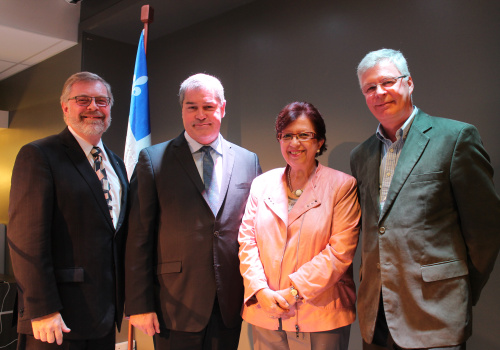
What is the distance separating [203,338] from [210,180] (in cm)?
82

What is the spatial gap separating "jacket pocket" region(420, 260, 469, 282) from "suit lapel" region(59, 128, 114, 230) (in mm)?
1537

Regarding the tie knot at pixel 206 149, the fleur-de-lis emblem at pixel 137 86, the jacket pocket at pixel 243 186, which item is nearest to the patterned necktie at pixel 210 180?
the tie knot at pixel 206 149

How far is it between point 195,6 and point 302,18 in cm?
108

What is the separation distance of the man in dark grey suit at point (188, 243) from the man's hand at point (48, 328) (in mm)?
331

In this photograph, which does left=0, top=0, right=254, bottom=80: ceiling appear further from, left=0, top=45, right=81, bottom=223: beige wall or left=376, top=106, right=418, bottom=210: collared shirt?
left=376, top=106, right=418, bottom=210: collared shirt

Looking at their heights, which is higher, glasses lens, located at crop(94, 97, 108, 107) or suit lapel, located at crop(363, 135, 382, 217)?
glasses lens, located at crop(94, 97, 108, 107)

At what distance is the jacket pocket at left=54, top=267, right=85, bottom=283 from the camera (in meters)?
2.10

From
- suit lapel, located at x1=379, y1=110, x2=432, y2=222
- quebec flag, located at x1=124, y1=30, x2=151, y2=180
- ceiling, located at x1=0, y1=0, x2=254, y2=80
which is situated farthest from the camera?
ceiling, located at x1=0, y1=0, x2=254, y2=80

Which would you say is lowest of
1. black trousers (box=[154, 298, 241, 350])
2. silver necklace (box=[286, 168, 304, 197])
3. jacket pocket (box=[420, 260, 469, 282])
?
black trousers (box=[154, 298, 241, 350])

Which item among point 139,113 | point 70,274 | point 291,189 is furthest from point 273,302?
point 139,113

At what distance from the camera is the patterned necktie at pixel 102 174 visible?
91.7 inches

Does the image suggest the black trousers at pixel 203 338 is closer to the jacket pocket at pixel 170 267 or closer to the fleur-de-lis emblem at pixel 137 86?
the jacket pocket at pixel 170 267

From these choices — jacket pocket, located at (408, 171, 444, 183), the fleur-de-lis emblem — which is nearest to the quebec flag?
the fleur-de-lis emblem

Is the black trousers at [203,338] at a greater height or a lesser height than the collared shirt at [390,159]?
lesser
